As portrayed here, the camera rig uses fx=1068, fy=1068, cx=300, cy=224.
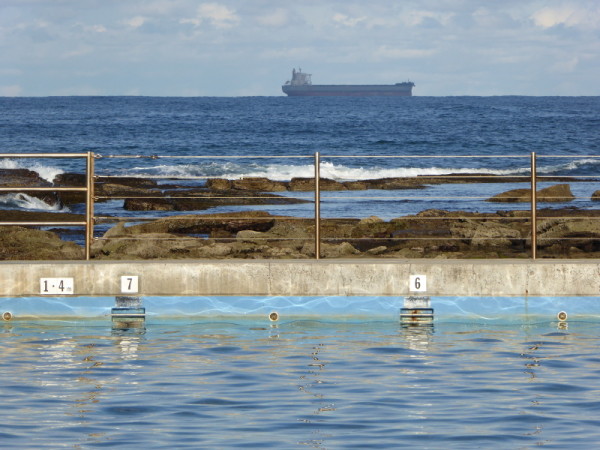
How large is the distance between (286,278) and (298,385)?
274 cm

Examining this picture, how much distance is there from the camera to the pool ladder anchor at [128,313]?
413 inches

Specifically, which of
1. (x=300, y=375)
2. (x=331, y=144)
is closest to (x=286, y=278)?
(x=300, y=375)

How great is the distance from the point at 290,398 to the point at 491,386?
58.9 inches

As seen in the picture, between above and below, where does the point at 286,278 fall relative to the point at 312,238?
below

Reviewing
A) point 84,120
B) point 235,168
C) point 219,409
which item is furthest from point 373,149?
point 219,409

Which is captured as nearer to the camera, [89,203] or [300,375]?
[300,375]

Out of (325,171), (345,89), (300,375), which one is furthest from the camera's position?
(345,89)

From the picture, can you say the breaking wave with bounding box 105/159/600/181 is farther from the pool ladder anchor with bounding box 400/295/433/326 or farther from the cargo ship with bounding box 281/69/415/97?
the cargo ship with bounding box 281/69/415/97

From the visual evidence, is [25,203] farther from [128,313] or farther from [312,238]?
[128,313]

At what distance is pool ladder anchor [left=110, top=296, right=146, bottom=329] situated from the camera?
413 inches

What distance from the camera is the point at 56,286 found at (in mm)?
10547

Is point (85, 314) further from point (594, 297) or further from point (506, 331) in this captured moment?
point (594, 297)

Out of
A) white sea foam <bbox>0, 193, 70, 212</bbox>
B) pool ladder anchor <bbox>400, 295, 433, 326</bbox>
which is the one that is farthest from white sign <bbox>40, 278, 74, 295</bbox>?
white sea foam <bbox>0, 193, 70, 212</bbox>

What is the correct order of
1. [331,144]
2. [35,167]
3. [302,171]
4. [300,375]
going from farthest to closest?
1. [331,144]
2. [302,171]
3. [35,167]
4. [300,375]
